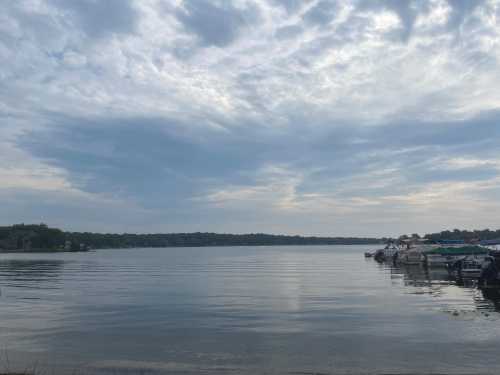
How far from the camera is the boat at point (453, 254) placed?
205 ft

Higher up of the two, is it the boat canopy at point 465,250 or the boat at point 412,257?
the boat canopy at point 465,250

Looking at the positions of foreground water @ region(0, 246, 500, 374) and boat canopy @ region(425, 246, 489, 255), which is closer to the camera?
foreground water @ region(0, 246, 500, 374)

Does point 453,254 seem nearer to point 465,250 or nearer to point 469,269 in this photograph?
point 465,250

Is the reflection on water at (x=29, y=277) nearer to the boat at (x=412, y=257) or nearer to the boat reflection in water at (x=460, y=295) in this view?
the boat reflection in water at (x=460, y=295)

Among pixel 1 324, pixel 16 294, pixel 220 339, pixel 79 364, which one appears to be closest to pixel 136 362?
pixel 79 364

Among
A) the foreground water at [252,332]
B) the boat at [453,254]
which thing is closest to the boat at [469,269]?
the boat at [453,254]

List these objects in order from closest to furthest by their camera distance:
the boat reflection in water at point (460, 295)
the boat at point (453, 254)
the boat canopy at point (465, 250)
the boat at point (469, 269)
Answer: the boat reflection in water at point (460, 295), the boat at point (469, 269), the boat at point (453, 254), the boat canopy at point (465, 250)

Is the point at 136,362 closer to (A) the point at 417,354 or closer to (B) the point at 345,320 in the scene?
(A) the point at 417,354

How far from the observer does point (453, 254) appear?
6612 cm

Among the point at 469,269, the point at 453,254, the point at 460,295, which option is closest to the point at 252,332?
the point at 460,295

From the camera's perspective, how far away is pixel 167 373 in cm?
1591

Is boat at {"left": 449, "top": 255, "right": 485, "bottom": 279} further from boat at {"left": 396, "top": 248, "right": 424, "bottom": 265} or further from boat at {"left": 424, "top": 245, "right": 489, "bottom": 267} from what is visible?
boat at {"left": 396, "top": 248, "right": 424, "bottom": 265}

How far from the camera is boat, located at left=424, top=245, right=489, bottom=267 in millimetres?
62344

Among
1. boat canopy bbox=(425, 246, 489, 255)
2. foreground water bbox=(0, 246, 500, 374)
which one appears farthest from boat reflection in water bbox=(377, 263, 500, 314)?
boat canopy bbox=(425, 246, 489, 255)
